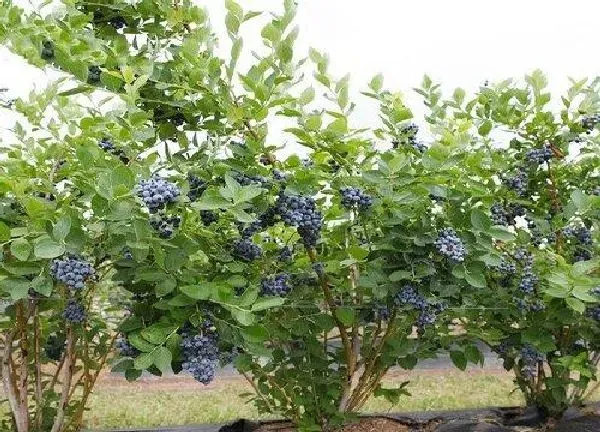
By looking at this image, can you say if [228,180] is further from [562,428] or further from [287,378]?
[562,428]

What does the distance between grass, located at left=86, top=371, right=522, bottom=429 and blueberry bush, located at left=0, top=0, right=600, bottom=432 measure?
181 centimetres

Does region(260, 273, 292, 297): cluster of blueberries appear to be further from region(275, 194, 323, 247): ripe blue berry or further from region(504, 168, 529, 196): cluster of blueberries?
region(504, 168, 529, 196): cluster of blueberries

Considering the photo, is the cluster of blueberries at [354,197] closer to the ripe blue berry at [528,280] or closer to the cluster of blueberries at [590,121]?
the ripe blue berry at [528,280]

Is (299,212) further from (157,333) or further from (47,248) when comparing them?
(47,248)

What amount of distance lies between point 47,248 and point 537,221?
1846 mm

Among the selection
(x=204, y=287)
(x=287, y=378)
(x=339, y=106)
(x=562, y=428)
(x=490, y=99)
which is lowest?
(x=562, y=428)

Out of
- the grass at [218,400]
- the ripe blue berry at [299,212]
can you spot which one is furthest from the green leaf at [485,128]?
the grass at [218,400]

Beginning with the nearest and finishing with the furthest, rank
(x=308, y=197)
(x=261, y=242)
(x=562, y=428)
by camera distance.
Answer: (x=308, y=197), (x=261, y=242), (x=562, y=428)

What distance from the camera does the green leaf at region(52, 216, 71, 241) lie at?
170 centimetres

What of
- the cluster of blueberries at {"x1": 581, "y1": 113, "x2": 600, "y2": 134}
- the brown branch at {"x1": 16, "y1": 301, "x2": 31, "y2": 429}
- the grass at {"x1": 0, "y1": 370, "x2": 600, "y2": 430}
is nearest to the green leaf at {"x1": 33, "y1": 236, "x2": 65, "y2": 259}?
the brown branch at {"x1": 16, "y1": 301, "x2": 31, "y2": 429}

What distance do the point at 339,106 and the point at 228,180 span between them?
58 cm

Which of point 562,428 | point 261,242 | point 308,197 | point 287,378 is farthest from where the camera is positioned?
point 562,428

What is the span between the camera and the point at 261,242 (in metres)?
2.35

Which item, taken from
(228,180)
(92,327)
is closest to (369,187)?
(228,180)
